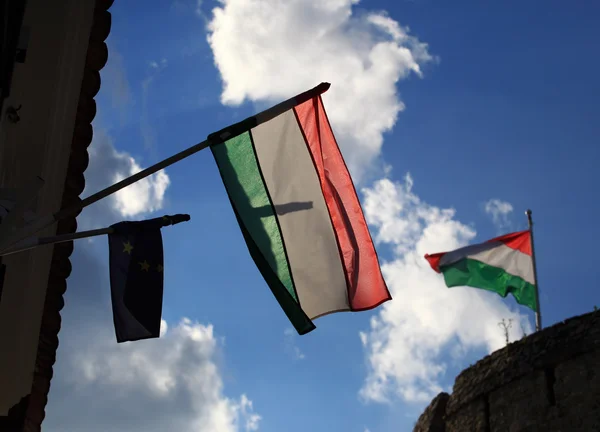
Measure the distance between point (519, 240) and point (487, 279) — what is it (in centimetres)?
91

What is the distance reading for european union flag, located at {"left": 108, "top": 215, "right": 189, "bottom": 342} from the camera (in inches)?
219

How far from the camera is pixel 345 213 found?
7.63 m

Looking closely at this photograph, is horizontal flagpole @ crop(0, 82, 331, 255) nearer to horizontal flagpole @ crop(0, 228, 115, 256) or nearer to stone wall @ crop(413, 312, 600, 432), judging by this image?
horizontal flagpole @ crop(0, 228, 115, 256)

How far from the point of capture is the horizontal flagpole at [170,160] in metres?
5.26

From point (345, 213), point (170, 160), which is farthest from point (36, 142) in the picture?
point (345, 213)

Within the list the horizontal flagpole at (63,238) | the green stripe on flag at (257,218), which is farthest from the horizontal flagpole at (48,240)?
the green stripe on flag at (257,218)

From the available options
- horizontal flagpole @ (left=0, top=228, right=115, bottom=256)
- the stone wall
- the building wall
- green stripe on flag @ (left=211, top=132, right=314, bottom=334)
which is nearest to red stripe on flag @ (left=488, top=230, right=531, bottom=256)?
the stone wall

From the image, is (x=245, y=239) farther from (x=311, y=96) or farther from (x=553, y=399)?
(x=553, y=399)

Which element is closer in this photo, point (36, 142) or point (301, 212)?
point (36, 142)

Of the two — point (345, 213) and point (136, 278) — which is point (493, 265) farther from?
point (136, 278)

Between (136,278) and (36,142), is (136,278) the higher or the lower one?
the lower one

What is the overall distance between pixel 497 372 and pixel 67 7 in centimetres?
864

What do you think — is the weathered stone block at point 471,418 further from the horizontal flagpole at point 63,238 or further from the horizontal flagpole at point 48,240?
the horizontal flagpole at point 48,240

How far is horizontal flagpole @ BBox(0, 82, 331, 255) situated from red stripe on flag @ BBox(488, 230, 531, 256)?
805 cm
